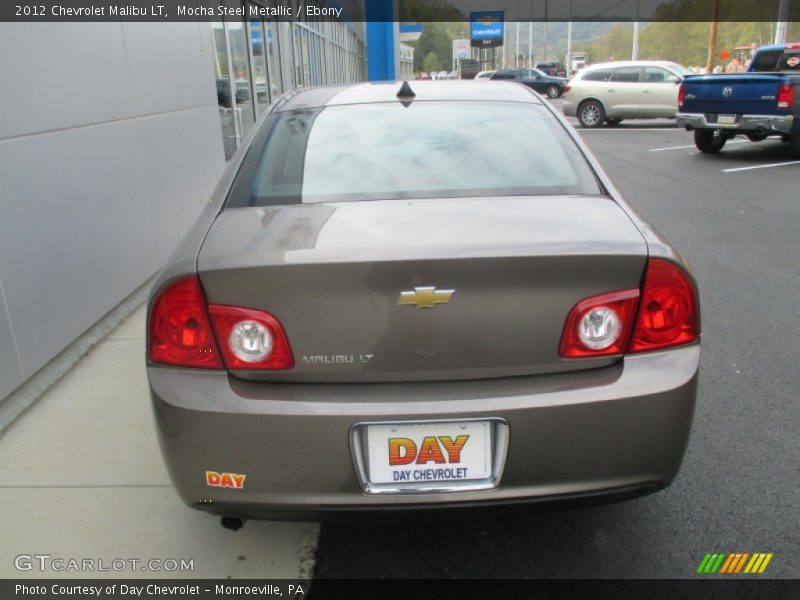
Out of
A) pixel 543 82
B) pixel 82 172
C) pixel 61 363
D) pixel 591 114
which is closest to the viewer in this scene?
pixel 61 363

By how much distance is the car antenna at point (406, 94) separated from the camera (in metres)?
3.19

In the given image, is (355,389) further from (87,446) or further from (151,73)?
(151,73)

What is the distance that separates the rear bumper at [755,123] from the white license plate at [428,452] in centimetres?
1195

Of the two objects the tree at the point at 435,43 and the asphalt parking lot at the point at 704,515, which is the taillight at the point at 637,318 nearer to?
the asphalt parking lot at the point at 704,515

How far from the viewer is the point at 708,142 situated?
554 inches

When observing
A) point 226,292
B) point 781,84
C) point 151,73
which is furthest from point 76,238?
point 781,84

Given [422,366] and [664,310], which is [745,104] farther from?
[422,366]

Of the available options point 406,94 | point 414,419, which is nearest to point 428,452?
point 414,419

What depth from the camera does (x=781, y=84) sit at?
38.3ft

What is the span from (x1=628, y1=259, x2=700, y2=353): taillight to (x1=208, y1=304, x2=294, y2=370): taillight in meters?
1.04

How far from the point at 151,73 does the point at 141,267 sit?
1564 mm

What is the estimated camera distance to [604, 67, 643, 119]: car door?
1947 centimetres

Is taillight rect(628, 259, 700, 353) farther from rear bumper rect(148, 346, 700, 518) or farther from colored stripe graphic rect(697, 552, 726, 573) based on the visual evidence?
colored stripe graphic rect(697, 552, 726, 573)

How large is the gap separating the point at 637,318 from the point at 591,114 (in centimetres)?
1959
